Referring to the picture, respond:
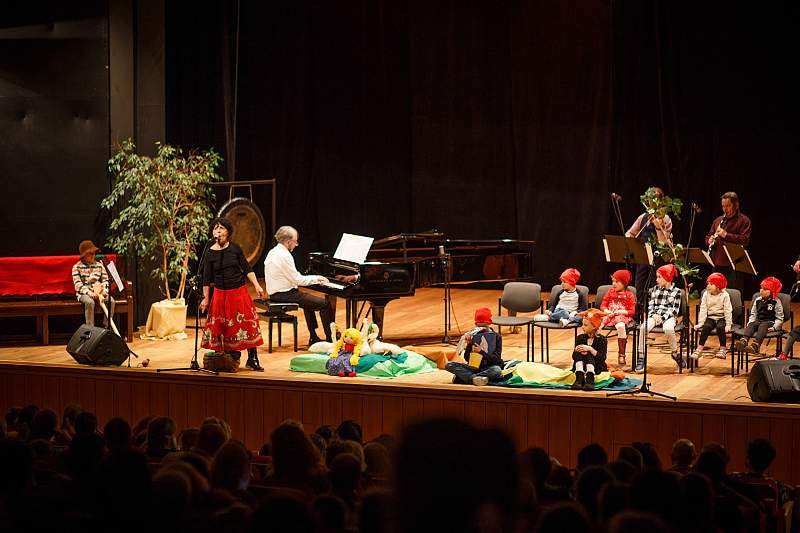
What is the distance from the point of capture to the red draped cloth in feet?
33.5

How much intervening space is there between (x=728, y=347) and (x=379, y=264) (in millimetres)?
3403

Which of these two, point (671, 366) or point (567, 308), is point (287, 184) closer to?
point (567, 308)

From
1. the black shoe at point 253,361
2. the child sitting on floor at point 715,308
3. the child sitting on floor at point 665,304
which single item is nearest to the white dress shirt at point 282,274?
the black shoe at point 253,361

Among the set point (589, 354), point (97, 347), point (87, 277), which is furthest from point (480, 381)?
point (87, 277)

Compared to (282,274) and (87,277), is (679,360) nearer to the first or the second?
(282,274)

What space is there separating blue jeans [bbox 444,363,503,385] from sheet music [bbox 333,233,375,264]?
2.04 meters

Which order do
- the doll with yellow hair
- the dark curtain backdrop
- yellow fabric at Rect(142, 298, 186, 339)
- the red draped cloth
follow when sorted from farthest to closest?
the dark curtain backdrop < yellow fabric at Rect(142, 298, 186, 339) < the red draped cloth < the doll with yellow hair

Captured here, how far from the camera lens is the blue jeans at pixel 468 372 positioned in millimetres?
7934

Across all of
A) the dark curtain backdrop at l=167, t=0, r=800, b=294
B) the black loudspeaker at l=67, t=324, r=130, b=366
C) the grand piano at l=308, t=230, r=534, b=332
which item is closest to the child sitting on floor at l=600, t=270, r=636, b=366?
the grand piano at l=308, t=230, r=534, b=332

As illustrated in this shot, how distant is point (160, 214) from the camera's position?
1066cm

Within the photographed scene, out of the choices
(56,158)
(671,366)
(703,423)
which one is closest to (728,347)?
(671,366)

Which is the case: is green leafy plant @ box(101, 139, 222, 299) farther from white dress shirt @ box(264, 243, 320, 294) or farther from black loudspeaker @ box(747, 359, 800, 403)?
black loudspeaker @ box(747, 359, 800, 403)

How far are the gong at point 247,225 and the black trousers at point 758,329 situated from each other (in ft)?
17.8

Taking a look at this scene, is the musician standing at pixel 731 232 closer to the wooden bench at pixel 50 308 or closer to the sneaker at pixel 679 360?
the sneaker at pixel 679 360
